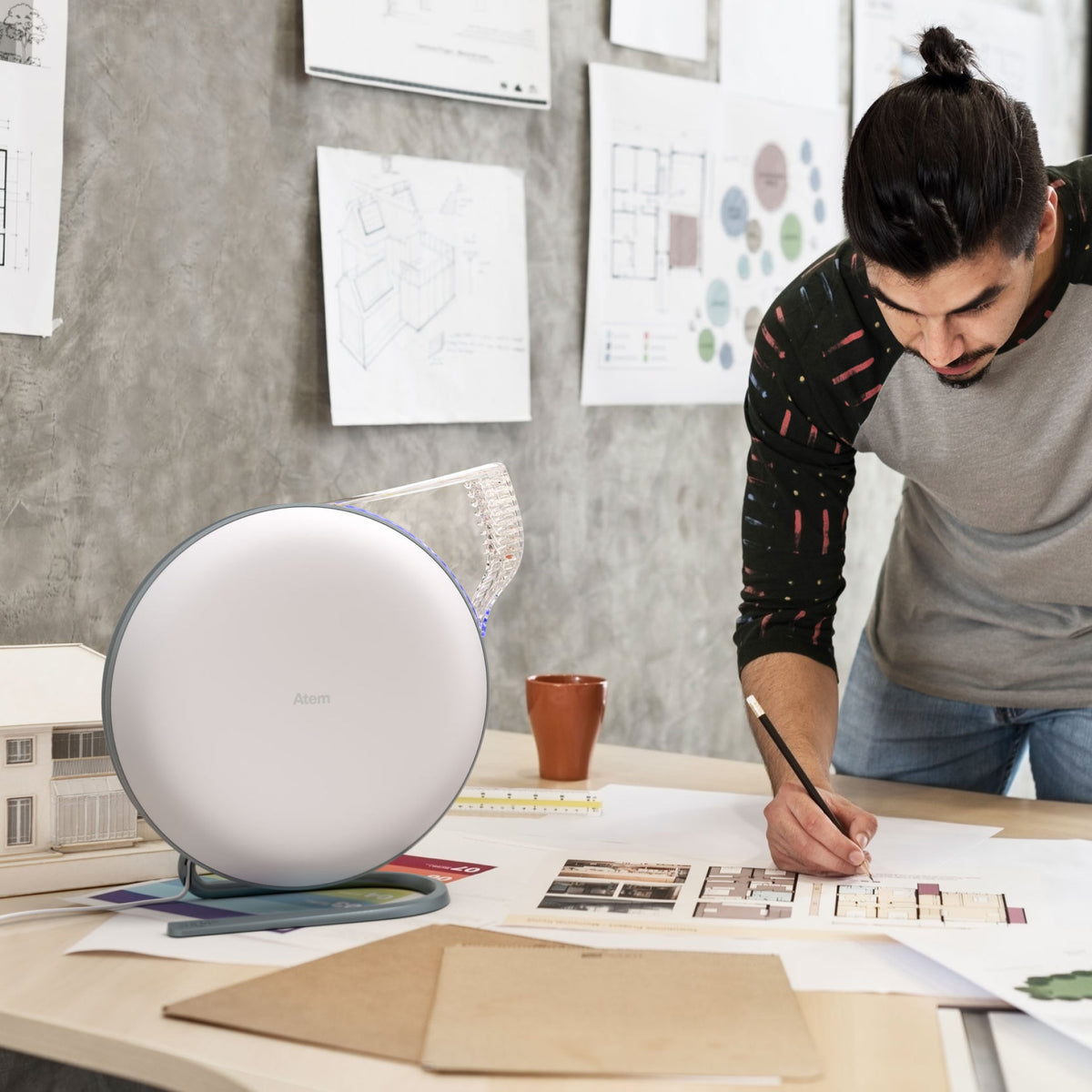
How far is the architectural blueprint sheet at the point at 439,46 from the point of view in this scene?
1497 mm

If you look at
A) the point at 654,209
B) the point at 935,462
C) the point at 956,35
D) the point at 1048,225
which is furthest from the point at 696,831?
the point at 956,35

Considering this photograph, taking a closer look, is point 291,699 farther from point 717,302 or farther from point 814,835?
point 717,302

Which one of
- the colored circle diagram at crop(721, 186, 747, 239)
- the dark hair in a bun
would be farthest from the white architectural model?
the colored circle diagram at crop(721, 186, 747, 239)

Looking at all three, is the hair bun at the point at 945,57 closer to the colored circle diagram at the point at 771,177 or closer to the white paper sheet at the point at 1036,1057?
the white paper sheet at the point at 1036,1057

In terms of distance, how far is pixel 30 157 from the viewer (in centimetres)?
128

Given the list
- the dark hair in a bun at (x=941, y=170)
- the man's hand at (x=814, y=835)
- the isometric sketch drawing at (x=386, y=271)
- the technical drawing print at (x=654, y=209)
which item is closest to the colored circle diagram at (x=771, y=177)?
the technical drawing print at (x=654, y=209)

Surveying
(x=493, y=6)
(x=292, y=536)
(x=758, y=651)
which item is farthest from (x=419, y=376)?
(x=292, y=536)

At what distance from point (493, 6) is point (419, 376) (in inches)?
18.5

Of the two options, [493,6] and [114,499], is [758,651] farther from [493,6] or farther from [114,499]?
[493,6]

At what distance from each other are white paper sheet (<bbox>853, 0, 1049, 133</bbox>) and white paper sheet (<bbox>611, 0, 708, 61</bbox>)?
1.13 feet

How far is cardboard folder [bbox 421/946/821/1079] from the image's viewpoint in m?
0.59

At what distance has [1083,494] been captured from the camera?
1.22 meters

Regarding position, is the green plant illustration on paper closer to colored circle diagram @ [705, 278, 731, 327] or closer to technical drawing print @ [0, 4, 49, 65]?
technical drawing print @ [0, 4, 49, 65]

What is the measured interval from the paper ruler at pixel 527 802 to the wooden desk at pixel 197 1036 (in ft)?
1.21
